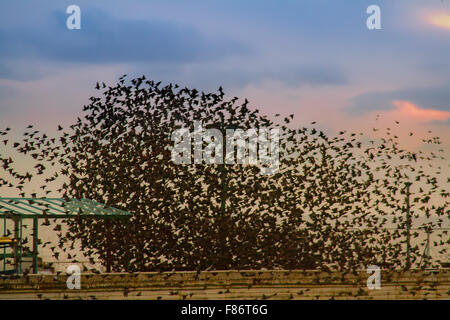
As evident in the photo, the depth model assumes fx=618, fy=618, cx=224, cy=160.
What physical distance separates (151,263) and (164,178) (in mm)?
1843

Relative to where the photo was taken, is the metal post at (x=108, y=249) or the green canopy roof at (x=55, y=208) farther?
the metal post at (x=108, y=249)

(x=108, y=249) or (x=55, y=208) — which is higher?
(x=55, y=208)

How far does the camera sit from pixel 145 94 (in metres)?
13.5

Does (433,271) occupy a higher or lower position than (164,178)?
lower

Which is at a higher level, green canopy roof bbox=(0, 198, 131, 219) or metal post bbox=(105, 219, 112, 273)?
green canopy roof bbox=(0, 198, 131, 219)

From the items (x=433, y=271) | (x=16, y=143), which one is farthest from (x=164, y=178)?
(x=433, y=271)

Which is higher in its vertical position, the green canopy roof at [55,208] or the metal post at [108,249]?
the green canopy roof at [55,208]

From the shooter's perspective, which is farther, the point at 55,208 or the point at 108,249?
the point at 108,249

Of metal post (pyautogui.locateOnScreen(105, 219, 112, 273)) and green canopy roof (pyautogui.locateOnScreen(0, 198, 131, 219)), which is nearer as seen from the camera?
green canopy roof (pyautogui.locateOnScreen(0, 198, 131, 219))
